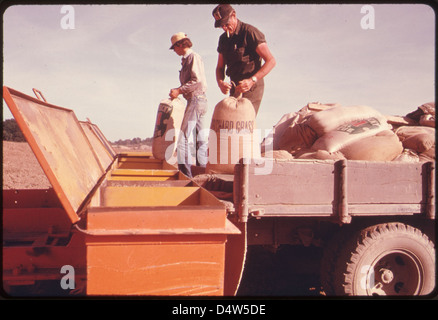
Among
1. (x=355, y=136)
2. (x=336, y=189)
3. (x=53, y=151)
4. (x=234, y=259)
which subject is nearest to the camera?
(x=53, y=151)

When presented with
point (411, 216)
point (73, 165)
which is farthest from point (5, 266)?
point (411, 216)

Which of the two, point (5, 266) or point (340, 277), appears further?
point (340, 277)

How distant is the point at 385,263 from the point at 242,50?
2408 mm

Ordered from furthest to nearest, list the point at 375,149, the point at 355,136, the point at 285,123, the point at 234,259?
1. the point at 285,123
2. the point at 355,136
3. the point at 375,149
4. the point at 234,259

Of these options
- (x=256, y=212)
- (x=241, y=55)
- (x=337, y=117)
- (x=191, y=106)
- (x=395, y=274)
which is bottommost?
(x=395, y=274)

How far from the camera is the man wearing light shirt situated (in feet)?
13.2

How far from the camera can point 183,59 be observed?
4367 mm

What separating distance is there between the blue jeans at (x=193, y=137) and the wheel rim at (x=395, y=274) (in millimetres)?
2044

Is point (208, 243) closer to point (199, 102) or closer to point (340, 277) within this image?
point (340, 277)

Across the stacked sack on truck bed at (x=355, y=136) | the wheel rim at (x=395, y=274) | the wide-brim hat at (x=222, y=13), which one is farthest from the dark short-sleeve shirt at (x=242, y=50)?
the wheel rim at (x=395, y=274)

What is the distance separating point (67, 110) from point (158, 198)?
69.9 inches

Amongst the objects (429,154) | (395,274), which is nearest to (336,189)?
(395,274)

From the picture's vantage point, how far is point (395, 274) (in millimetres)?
2756

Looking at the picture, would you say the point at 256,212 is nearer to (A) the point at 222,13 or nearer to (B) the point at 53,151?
(B) the point at 53,151
